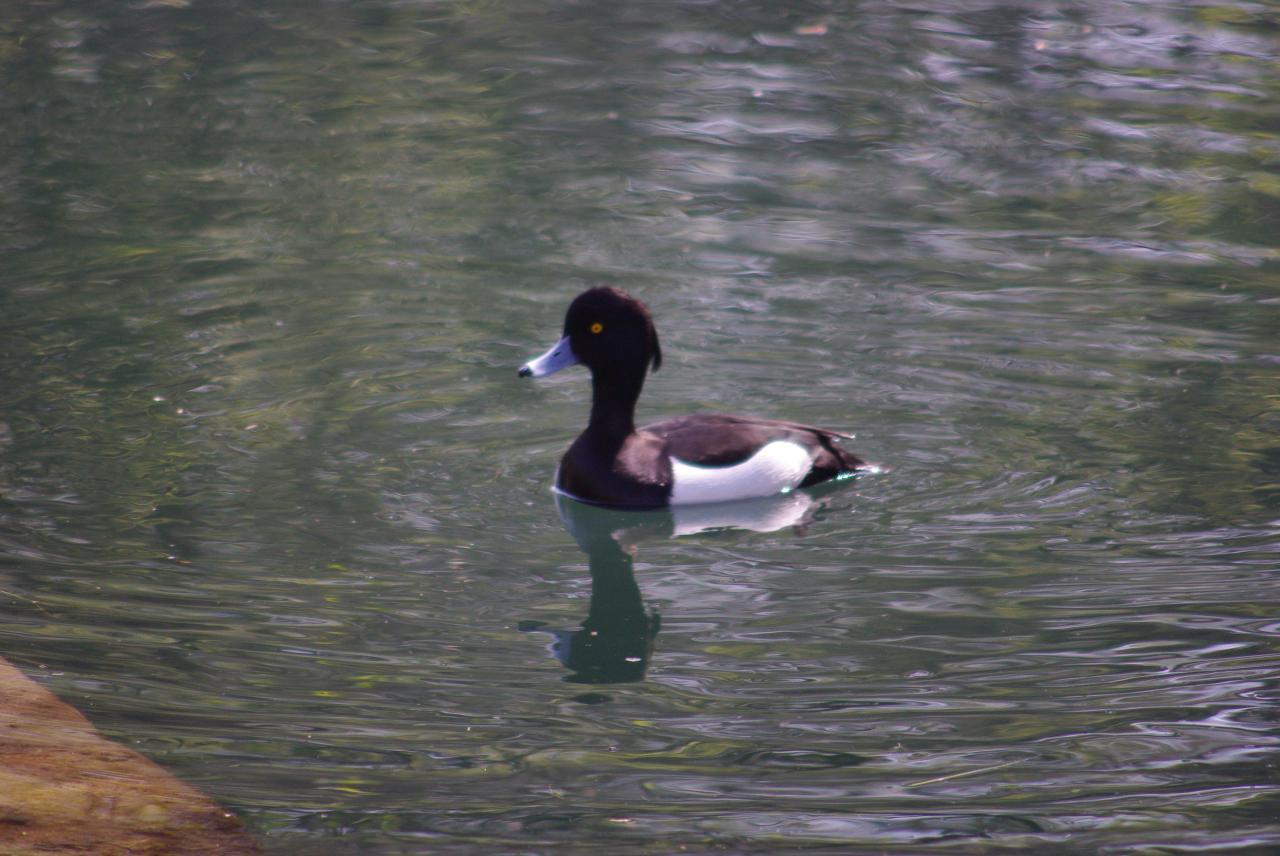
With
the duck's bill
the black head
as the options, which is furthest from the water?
the black head

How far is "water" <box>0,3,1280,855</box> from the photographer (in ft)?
17.0

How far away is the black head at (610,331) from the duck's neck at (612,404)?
0.15 ft

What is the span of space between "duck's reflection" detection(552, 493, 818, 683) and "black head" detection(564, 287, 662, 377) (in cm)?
71

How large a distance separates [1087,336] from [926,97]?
575 cm

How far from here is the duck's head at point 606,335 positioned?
7824 millimetres

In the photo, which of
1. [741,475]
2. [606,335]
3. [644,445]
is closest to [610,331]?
[606,335]

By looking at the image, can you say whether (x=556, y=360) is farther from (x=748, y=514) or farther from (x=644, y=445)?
(x=748, y=514)

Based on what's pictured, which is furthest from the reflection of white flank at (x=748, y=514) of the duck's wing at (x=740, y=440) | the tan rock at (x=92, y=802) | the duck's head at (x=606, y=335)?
the tan rock at (x=92, y=802)

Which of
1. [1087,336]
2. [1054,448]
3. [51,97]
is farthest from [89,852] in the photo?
[51,97]

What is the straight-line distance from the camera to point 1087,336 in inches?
362

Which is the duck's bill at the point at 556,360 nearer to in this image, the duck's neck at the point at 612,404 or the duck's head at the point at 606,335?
the duck's head at the point at 606,335

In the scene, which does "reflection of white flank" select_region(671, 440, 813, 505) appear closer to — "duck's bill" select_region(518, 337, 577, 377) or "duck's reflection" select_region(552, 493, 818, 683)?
"duck's reflection" select_region(552, 493, 818, 683)

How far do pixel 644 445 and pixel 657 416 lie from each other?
A: 3.24 ft

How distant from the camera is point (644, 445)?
7785mm
